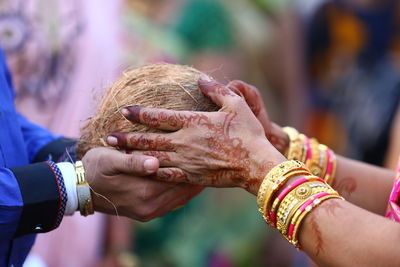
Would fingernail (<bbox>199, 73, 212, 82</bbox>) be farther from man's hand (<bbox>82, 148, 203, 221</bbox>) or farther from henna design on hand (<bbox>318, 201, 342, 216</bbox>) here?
henna design on hand (<bbox>318, 201, 342, 216</bbox>)

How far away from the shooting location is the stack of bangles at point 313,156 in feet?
9.18

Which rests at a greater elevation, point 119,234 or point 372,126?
point 372,126

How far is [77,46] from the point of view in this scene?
4180mm

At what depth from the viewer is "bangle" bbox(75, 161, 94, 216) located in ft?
7.93

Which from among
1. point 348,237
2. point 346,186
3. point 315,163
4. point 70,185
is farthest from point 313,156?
point 70,185

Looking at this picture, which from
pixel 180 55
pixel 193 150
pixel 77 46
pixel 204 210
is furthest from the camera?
pixel 204 210

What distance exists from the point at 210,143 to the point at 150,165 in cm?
20

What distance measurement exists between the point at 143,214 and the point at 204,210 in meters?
3.00

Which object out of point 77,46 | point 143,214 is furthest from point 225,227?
point 143,214

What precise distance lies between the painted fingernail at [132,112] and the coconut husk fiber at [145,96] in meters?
0.04

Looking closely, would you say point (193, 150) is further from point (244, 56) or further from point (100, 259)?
point (244, 56)

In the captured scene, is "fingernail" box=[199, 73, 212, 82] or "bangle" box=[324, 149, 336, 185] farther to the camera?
"bangle" box=[324, 149, 336, 185]

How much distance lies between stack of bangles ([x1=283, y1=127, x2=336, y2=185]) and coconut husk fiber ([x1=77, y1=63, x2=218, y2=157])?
50 cm

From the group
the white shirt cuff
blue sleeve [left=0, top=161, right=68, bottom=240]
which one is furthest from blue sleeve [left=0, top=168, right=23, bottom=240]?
Answer: the white shirt cuff
